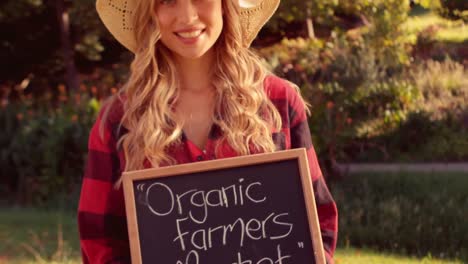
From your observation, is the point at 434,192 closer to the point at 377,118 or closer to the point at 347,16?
the point at 377,118

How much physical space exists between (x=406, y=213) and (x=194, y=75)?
5119 millimetres

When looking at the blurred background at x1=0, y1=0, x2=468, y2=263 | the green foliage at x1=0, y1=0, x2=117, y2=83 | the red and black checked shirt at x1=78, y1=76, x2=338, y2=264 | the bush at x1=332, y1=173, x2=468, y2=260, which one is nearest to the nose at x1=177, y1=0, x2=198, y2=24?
the red and black checked shirt at x1=78, y1=76, x2=338, y2=264

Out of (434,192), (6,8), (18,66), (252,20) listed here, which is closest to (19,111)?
(6,8)

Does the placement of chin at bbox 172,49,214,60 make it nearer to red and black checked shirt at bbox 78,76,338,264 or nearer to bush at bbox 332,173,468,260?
red and black checked shirt at bbox 78,76,338,264

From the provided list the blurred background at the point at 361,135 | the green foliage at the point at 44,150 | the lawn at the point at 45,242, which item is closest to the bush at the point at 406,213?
the blurred background at the point at 361,135

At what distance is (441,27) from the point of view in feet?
35.2

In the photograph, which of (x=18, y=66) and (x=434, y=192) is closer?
(x=434, y=192)

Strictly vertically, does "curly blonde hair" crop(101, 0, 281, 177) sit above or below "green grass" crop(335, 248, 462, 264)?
above

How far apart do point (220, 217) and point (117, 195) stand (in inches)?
12.1

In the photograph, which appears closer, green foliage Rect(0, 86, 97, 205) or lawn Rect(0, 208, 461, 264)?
lawn Rect(0, 208, 461, 264)

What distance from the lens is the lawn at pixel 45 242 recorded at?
611 centimetres

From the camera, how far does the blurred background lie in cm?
701

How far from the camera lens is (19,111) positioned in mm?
10758

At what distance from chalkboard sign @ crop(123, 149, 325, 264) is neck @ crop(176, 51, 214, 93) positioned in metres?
0.30
